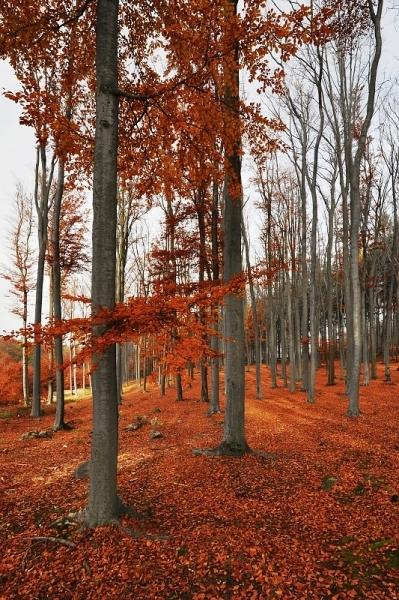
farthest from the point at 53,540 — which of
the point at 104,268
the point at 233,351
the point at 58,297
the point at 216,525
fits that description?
the point at 58,297

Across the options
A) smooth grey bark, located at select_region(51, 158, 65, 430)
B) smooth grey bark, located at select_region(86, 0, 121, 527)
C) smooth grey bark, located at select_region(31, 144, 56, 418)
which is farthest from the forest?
smooth grey bark, located at select_region(31, 144, 56, 418)

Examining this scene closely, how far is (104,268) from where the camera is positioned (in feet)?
15.5

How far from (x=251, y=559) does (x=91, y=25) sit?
8127mm

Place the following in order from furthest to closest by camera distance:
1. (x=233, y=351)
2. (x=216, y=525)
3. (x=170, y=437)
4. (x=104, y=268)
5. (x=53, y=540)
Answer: (x=170, y=437) → (x=233, y=351) → (x=216, y=525) → (x=104, y=268) → (x=53, y=540)

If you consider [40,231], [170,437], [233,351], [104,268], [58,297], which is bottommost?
[170,437]

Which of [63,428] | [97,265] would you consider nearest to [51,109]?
[97,265]

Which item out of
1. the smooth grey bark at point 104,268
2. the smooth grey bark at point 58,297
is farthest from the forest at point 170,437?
the smooth grey bark at point 58,297

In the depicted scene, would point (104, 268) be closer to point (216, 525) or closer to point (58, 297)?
point (216, 525)

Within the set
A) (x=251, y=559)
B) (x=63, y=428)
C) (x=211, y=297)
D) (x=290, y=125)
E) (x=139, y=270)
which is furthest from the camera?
(x=139, y=270)

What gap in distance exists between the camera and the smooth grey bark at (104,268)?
15.1ft

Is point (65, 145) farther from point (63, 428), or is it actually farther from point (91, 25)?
point (63, 428)

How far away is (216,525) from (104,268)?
3825mm

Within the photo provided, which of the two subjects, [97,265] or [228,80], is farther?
[228,80]

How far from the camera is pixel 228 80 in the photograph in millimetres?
6004
